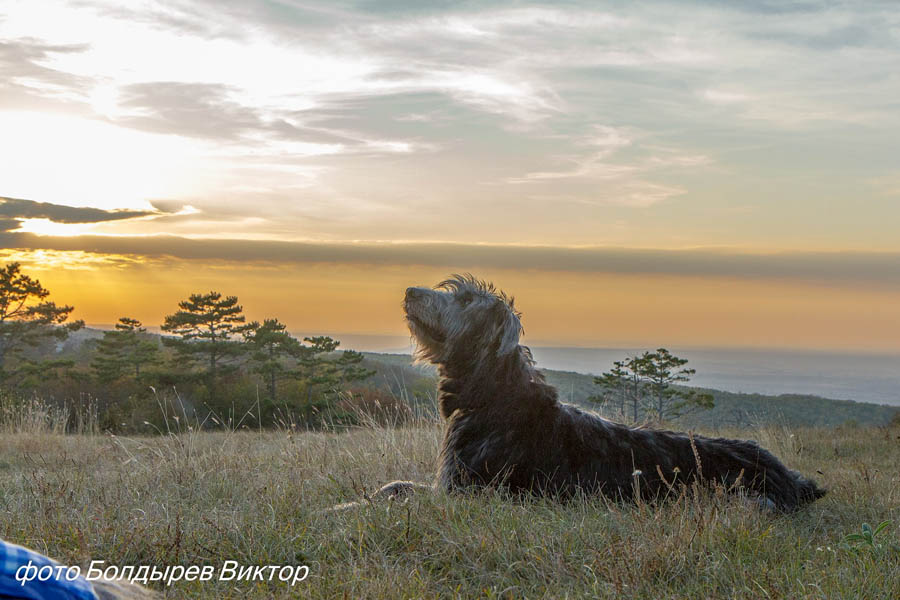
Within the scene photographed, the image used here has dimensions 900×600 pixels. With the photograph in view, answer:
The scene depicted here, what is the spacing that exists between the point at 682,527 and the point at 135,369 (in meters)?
29.0

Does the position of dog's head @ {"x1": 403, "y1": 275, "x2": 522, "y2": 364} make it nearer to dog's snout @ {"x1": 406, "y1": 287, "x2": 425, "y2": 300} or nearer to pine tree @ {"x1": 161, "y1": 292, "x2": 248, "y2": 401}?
dog's snout @ {"x1": 406, "y1": 287, "x2": 425, "y2": 300}

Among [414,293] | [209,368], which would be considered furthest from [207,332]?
[414,293]

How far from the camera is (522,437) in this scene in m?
6.59

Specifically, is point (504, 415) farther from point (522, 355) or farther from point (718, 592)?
point (718, 592)

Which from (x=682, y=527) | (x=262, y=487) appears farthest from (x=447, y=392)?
(x=682, y=527)

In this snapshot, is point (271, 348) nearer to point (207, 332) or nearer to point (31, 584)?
point (207, 332)

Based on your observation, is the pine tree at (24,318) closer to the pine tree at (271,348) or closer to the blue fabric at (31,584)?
the pine tree at (271,348)

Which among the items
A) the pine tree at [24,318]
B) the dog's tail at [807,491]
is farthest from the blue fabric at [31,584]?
the pine tree at [24,318]

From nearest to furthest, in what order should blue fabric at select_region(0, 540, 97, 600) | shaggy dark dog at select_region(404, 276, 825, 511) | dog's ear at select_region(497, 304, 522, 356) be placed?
blue fabric at select_region(0, 540, 97, 600) → shaggy dark dog at select_region(404, 276, 825, 511) → dog's ear at select_region(497, 304, 522, 356)

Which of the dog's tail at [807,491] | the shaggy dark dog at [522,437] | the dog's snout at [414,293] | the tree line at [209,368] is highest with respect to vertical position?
the dog's snout at [414,293]

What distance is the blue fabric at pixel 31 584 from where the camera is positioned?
118cm

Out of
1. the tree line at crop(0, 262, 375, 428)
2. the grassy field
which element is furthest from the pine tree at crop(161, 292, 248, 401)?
the grassy field

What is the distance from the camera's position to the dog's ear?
21.9ft

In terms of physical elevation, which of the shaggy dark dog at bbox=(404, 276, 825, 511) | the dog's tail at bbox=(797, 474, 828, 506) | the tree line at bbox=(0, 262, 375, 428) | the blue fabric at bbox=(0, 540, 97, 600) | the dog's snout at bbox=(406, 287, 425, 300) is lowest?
the tree line at bbox=(0, 262, 375, 428)
